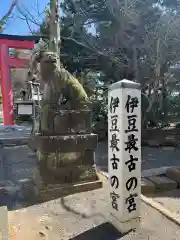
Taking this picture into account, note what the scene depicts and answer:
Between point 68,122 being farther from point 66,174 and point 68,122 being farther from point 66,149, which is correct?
point 66,174

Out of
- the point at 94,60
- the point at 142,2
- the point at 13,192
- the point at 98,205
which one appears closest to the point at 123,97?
the point at 98,205

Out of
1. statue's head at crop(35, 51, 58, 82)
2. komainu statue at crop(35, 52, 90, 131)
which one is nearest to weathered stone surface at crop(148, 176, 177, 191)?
komainu statue at crop(35, 52, 90, 131)

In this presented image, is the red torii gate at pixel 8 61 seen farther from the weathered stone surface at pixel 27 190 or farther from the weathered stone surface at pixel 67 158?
the weathered stone surface at pixel 67 158

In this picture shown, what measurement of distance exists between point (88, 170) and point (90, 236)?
1438 millimetres

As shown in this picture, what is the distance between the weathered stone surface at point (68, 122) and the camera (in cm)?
384

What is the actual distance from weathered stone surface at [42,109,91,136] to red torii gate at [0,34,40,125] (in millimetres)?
7514

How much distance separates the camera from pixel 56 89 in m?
3.95

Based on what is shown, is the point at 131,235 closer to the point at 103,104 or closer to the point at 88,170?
the point at 88,170

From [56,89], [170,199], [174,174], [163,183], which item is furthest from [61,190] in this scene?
[174,174]

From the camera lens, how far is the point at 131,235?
2.66 meters

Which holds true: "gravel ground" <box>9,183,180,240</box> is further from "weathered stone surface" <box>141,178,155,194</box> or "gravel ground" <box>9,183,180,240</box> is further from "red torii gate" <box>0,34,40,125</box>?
"red torii gate" <box>0,34,40,125</box>

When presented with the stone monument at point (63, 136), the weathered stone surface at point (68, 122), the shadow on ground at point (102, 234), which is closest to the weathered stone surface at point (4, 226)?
the shadow on ground at point (102, 234)

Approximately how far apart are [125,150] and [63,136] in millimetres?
1471

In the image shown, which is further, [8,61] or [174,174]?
[8,61]
